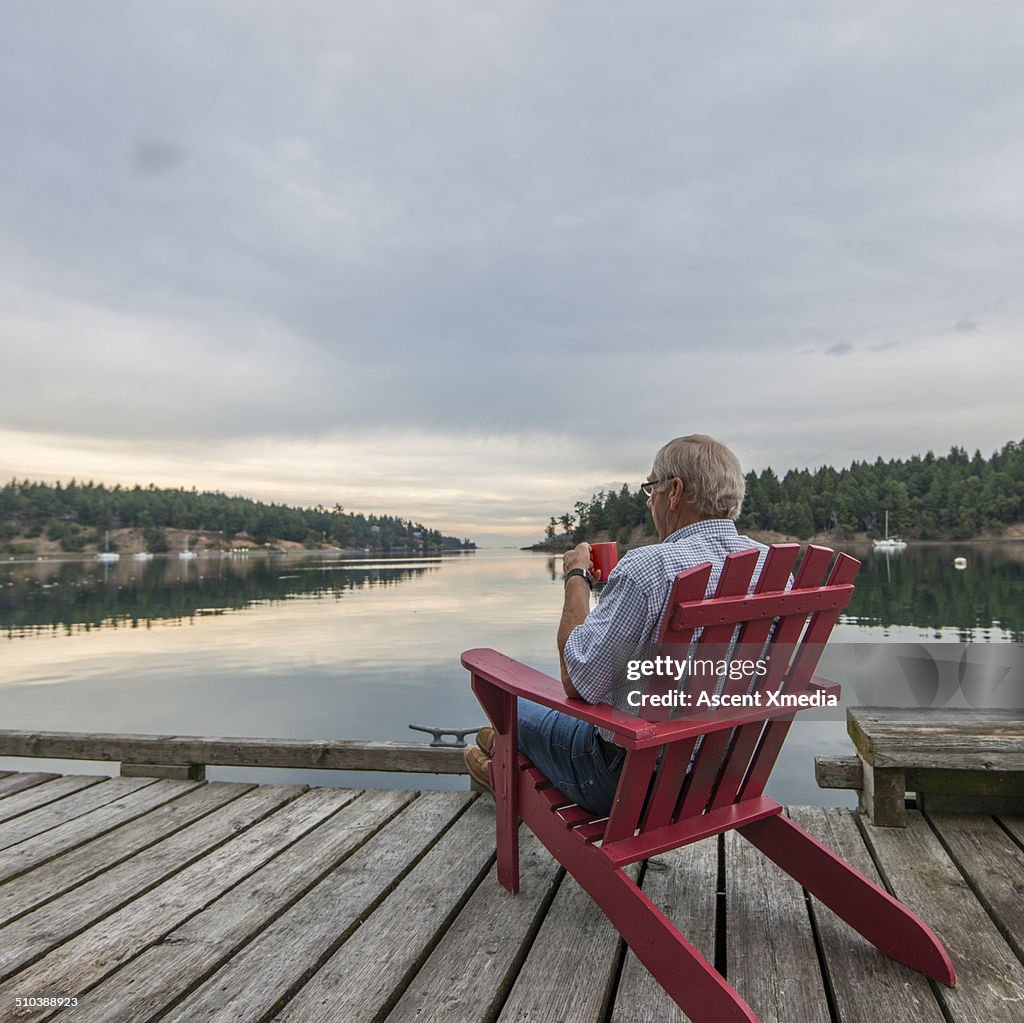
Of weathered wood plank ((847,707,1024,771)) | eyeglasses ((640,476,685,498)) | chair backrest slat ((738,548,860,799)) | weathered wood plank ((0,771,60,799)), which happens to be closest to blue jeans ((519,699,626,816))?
chair backrest slat ((738,548,860,799))

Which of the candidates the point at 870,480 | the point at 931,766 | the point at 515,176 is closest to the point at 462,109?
the point at 515,176

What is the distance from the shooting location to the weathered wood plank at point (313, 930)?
1836 millimetres

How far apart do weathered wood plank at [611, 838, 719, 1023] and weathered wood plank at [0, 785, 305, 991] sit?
57.7 inches

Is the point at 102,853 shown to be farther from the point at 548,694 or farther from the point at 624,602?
the point at 624,602

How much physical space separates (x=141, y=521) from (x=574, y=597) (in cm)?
14524

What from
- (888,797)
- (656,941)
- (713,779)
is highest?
(713,779)

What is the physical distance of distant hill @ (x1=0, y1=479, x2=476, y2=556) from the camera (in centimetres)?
12581

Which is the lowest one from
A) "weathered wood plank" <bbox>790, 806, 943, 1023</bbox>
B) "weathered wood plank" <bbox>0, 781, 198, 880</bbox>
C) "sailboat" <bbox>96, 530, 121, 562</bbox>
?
"sailboat" <bbox>96, 530, 121, 562</bbox>

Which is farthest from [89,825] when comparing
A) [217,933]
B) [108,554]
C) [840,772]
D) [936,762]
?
[108,554]

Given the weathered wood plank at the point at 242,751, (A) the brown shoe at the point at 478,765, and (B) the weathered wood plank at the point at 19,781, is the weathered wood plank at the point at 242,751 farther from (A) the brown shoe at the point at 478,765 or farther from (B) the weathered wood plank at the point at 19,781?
(A) the brown shoe at the point at 478,765

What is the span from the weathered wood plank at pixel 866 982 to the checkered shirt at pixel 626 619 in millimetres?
922

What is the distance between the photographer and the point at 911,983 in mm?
1901

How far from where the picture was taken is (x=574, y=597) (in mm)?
2184

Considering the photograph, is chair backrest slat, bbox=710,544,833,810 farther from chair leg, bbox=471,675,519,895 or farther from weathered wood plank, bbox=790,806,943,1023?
chair leg, bbox=471,675,519,895
